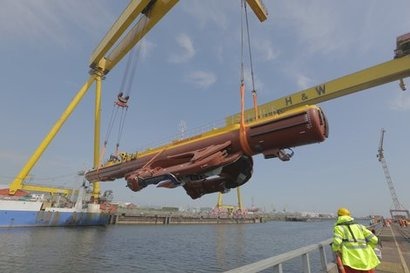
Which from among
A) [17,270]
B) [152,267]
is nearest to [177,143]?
[152,267]

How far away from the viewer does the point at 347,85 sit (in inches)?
754

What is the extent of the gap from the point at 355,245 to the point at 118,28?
24.6 m

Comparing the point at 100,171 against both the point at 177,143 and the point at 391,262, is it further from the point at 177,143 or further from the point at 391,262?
the point at 391,262

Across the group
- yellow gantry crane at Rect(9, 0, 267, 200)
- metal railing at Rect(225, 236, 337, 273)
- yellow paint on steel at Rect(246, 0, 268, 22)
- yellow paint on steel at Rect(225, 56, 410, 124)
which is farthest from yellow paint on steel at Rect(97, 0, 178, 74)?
metal railing at Rect(225, 236, 337, 273)

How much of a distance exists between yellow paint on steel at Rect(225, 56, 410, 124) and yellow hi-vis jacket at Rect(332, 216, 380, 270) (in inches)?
420

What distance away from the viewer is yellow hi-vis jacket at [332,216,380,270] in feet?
16.7

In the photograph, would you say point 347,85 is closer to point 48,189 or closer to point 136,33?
point 136,33

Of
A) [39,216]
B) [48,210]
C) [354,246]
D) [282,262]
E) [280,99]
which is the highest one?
[280,99]

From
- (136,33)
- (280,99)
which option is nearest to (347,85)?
(280,99)

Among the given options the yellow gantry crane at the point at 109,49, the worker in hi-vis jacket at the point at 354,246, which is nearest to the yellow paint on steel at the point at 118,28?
the yellow gantry crane at the point at 109,49

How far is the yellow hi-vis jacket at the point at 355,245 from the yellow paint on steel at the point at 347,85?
1067 cm

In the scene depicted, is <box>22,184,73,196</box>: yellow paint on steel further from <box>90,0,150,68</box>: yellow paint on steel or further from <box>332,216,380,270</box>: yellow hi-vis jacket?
<box>332,216,380,270</box>: yellow hi-vis jacket

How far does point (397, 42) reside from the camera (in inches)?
681

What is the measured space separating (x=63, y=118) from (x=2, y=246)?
757 inches
